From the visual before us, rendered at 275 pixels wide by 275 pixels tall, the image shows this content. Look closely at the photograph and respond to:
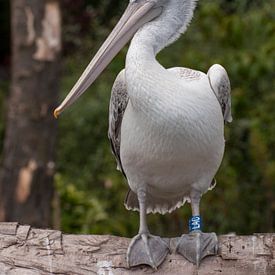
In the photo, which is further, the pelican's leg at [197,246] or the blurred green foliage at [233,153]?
the blurred green foliage at [233,153]

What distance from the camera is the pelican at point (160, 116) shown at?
3.61m

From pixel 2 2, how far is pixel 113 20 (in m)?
2.04

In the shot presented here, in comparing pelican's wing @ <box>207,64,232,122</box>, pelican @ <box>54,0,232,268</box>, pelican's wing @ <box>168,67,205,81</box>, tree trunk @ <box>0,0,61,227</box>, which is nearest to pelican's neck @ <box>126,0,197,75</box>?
pelican @ <box>54,0,232,268</box>

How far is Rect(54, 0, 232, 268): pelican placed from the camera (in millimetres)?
3605

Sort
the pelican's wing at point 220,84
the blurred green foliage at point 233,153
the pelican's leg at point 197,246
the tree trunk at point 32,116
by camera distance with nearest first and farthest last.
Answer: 1. the pelican's leg at point 197,246
2. the pelican's wing at point 220,84
3. the tree trunk at point 32,116
4. the blurred green foliage at point 233,153

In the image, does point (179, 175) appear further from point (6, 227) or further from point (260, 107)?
point (260, 107)

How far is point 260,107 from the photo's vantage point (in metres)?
7.18

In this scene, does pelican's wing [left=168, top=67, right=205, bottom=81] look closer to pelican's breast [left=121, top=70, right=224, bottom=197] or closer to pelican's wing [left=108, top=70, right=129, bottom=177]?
pelican's breast [left=121, top=70, right=224, bottom=197]

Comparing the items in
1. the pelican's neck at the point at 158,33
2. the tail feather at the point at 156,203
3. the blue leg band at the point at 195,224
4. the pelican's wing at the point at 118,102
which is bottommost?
the blue leg band at the point at 195,224

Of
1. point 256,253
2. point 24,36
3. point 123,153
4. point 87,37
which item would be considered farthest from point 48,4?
point 87,37

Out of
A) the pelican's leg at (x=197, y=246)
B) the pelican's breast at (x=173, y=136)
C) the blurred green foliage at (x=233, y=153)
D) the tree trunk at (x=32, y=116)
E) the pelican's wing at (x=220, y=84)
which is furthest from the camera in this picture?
the blurred green foliage at (x=233, y=153)

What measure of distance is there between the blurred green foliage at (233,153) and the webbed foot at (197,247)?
2825mm

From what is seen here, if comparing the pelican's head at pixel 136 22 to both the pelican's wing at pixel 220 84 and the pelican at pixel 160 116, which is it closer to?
the pelican at pixel 160 116

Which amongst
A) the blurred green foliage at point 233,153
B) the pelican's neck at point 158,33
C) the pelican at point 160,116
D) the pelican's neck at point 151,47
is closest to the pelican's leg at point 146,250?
the pelican at point 160,116
